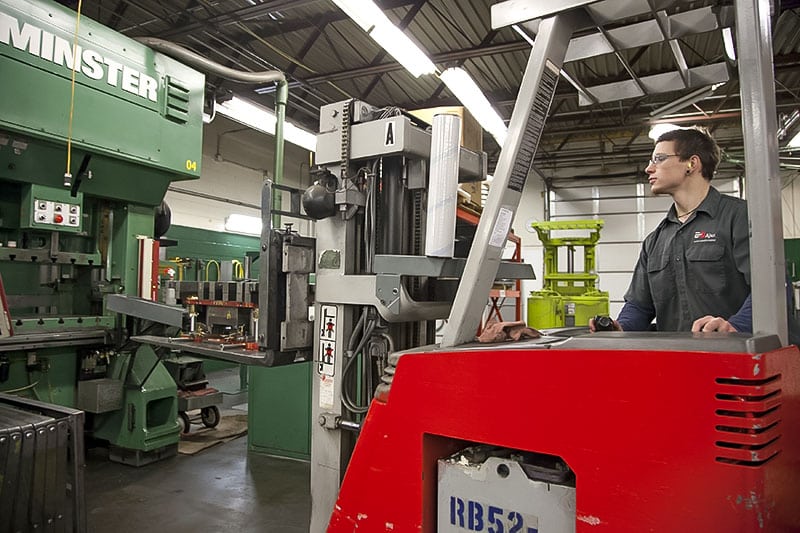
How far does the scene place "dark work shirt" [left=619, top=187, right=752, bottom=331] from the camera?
201cm

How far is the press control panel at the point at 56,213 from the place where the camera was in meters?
3.79

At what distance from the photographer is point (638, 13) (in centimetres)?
165

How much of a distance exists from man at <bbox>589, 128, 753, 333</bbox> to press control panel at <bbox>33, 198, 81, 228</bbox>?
3.75 m

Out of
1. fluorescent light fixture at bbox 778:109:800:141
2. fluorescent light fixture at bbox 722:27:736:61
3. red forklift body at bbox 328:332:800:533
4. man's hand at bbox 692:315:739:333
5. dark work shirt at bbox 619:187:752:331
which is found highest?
fluorescent light fixture at bbox 778:109:800:141

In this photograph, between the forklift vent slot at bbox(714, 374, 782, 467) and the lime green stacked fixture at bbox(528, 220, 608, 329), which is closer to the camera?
the forklift vent slot at bbox(714, 374, 782, 467)

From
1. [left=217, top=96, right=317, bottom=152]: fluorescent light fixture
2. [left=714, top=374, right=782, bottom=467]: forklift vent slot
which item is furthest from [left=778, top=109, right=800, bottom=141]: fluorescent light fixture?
[left=714, top=374, right=782, bottom=467]: forklift vent slot

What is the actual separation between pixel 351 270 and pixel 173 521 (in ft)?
7.67

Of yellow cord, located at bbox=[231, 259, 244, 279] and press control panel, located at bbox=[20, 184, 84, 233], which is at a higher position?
press control panel, located at bbox=[20, 184, 84, 233]

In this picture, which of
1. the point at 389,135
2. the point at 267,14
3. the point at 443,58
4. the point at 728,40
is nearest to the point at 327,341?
the point at 389,135

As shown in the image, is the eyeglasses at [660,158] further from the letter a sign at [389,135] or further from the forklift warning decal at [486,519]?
the forklift warning decal at [486,519]

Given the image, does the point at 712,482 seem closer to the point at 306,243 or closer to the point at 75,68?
the point at 306,243

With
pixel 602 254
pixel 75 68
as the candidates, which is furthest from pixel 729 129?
pixel 75 68

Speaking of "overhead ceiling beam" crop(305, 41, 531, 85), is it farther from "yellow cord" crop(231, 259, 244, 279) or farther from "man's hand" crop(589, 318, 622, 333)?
"man's hand" crop(589, 318, 622, 333)

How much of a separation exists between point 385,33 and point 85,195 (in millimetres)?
3021
